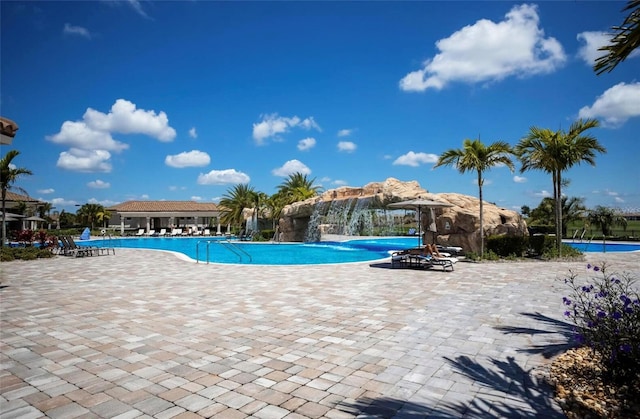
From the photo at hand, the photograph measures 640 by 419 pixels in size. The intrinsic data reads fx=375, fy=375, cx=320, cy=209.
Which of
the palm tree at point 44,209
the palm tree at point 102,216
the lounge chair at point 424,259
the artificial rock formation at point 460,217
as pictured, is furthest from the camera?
the palm tree at point 102,216

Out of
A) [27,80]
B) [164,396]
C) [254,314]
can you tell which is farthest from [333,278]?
[27,80]

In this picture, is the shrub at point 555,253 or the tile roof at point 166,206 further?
the tile roof at point 166,206

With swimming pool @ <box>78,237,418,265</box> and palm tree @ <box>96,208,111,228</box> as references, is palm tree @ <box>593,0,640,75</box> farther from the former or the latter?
palm tree @ <box>96,208,111,228</box>

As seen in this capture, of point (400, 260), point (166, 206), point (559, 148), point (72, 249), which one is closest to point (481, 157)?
point (559, 148)

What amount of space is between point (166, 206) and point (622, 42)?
58.6m

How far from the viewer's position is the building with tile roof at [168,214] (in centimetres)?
5181

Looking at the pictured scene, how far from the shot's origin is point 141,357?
4.53m

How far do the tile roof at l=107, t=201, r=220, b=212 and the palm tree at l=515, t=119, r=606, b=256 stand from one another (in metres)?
45.9

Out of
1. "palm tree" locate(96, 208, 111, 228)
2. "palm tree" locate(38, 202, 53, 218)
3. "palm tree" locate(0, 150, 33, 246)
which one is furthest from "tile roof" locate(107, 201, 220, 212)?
"palm tree" locate(0, 150, 33, 246)

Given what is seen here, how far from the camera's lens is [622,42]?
9.78 ft

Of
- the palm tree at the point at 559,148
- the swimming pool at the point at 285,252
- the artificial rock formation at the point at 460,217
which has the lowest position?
the swimming pool at the point at 285,252

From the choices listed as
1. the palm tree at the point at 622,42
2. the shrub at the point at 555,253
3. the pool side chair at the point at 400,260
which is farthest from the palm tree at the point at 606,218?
the palm tree at the point at 622,42

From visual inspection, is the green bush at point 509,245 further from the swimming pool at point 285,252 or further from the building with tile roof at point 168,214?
the building with tile roof at point 168,214

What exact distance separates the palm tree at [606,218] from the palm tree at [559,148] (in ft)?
63.5
